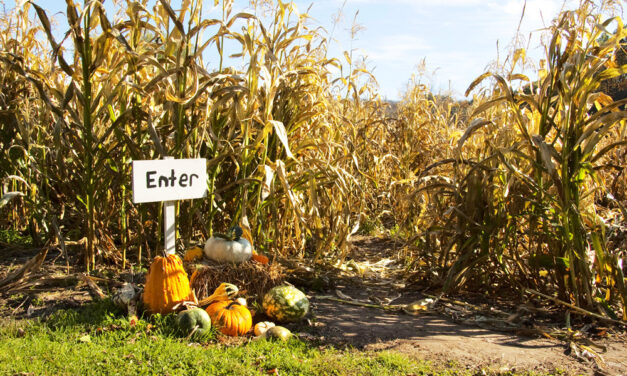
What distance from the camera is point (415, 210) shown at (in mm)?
5527

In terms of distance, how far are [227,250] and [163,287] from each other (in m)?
0.51

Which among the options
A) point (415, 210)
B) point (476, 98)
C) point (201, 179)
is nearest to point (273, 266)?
point (201, 179)

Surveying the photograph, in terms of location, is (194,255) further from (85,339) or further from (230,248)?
(85,339)

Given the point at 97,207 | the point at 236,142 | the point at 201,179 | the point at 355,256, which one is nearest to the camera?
the point at 201,179

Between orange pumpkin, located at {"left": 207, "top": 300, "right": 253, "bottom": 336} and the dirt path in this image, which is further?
orange pumpkin, located at {"left": 207, "top": 300, "right": 253, "bottom": 336}

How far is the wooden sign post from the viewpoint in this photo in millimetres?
3135

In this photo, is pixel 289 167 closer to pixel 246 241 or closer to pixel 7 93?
pixel 246 241

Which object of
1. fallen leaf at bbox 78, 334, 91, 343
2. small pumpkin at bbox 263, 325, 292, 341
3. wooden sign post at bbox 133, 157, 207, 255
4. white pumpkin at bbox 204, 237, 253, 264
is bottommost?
small pumpkin at bbox 263, 325, 292, 341

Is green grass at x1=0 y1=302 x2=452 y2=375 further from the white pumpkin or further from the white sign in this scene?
the white sign

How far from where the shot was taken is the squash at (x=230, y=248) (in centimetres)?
345

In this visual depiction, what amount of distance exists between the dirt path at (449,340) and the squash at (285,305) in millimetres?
150

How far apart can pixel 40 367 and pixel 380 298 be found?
234 centimetres

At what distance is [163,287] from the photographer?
3.09 metres

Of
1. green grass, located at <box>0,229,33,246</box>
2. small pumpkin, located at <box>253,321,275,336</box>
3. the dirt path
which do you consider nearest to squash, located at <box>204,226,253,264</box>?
small pumpkin, located at <box>253,321,275,336</box>
